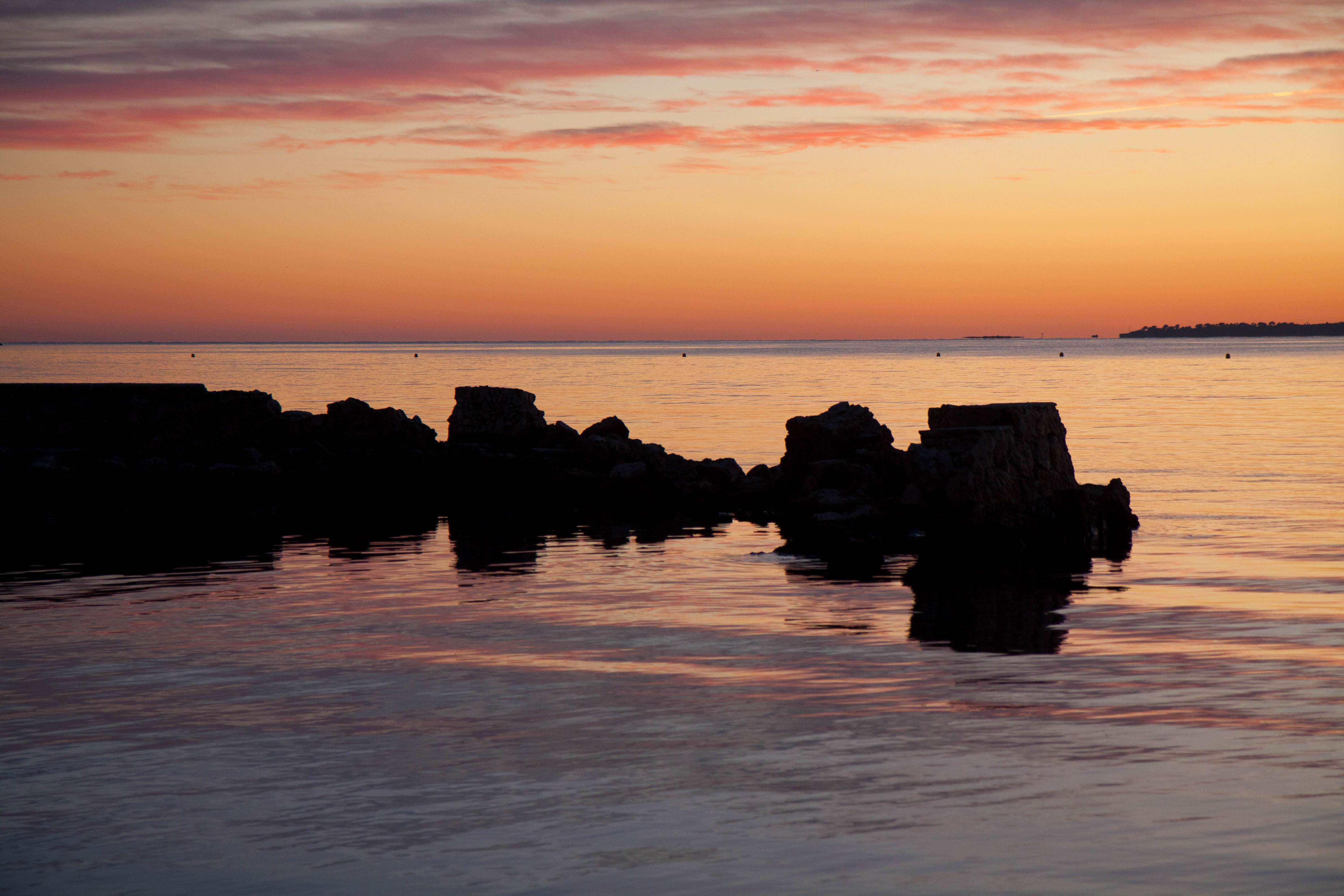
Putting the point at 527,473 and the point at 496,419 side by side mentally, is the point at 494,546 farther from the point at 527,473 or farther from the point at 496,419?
the point at 496,419

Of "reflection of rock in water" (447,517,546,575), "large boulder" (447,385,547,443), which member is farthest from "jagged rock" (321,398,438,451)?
"reflection of rock in water" (447,517,546,575)

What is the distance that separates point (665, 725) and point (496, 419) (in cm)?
2232

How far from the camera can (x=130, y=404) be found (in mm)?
29844

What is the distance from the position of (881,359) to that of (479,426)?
16678 centimetres

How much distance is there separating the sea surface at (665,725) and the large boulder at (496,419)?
33.5 feet

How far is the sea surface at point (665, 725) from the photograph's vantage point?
6.84 metres

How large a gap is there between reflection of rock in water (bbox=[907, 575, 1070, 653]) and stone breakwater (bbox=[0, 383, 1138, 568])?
97.4 inches

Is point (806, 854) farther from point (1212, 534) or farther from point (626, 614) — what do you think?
point (1212, 534)

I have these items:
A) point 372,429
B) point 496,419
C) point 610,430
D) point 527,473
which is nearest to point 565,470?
point 527,473

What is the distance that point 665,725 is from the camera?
9.62 metres

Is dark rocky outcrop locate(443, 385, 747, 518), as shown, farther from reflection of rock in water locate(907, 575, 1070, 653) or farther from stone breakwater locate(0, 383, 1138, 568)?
reflection of rock in water locate(907, 575, 1070, 653)

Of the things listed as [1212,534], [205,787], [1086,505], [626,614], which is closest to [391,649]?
[626,614]

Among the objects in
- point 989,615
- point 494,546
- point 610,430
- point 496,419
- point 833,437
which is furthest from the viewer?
point 496,419

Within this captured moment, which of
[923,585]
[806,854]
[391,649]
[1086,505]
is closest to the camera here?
[806,854]
